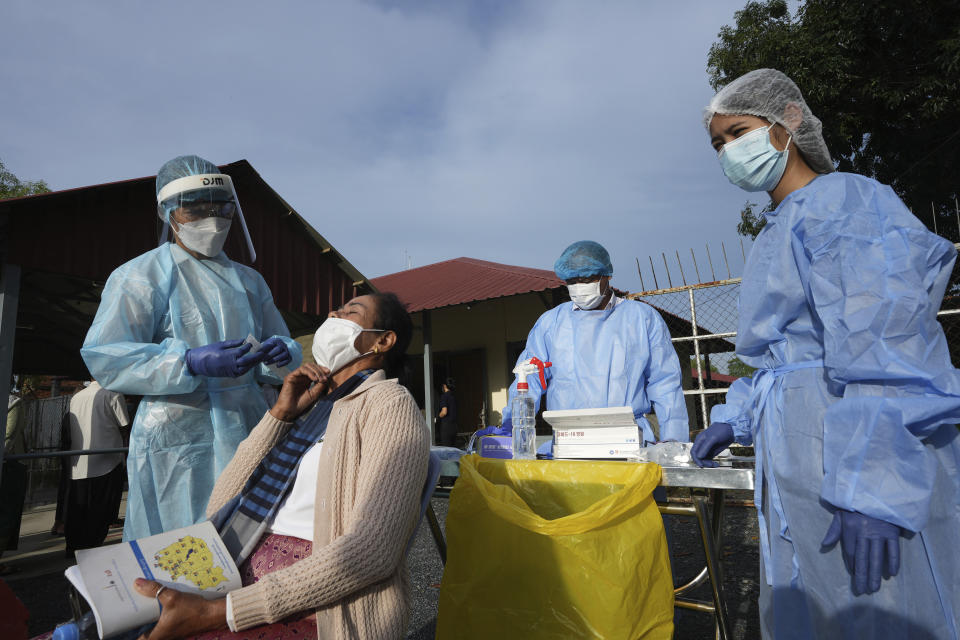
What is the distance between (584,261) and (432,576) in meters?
2.50

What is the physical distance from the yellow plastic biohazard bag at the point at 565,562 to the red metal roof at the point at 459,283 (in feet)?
20.2

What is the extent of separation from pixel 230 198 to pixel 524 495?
1768 millimetres

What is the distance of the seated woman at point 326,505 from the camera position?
1.24 meters

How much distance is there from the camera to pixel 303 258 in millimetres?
8008

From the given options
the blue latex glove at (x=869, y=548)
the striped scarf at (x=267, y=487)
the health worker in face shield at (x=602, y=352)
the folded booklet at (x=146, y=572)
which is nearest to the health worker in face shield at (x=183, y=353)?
the striped scarf at (x=267, y=487)

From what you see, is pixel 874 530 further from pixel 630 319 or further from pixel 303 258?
pixel 303 258

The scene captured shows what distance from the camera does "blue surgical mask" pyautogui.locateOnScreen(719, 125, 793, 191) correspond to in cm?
161

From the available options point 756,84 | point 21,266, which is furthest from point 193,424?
point 21,266

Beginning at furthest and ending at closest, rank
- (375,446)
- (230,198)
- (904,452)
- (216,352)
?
(230,198), (216,352), (375,446), (904,452)

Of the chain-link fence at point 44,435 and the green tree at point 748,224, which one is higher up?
the green tree at point 748,224

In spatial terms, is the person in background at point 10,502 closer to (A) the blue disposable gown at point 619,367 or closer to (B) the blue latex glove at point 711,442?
(A) the blue disposable gown at point 619,367

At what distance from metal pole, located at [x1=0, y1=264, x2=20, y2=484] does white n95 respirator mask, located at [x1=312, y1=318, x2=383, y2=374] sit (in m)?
4.02

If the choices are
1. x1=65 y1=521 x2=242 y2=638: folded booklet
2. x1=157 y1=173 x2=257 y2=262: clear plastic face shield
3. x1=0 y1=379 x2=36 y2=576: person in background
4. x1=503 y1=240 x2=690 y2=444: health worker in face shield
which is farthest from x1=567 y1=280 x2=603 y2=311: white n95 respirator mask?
x1=0 y1=379 x2=36 y2=576: person in background

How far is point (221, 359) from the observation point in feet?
6.39
